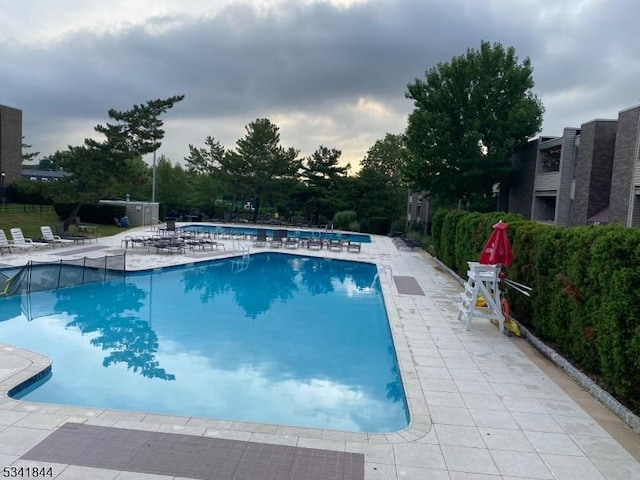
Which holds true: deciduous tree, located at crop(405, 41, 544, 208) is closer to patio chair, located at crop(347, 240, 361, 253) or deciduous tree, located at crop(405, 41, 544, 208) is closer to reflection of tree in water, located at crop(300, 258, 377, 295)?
patio chair, located at crop(347, 240, 361, 253)

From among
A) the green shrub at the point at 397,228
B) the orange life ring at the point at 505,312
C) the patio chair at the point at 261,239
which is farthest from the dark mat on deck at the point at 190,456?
the green shrub at the point at 397,228

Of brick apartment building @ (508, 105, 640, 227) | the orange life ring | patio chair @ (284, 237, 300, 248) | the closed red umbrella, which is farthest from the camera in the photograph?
patio chair @ (284, 237, 300, 248)

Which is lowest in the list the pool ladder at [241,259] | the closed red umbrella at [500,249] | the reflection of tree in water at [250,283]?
the reflection of tree in water at [250,283]

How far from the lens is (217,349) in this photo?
32.6 ft

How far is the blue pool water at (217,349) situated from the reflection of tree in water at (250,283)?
11 cm

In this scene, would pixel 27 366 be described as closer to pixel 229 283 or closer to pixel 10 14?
pixel 229 283

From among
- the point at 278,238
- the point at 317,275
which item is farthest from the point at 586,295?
the point at 278,238

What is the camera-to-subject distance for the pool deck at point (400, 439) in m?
4.60

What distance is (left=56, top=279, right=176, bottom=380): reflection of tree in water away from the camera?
9133mm

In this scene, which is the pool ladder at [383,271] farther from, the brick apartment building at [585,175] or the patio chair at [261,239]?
the brick apartment building at [585,175]

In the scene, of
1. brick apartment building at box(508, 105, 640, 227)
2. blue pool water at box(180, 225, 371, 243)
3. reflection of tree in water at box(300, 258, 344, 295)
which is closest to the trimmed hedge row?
reflection of tree in water at box(300, 258, 344, 295)

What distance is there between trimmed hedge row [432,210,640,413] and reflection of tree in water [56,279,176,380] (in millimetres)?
6764

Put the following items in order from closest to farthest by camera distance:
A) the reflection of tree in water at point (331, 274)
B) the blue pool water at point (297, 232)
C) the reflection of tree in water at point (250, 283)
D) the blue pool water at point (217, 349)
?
the blue pool water at point (217, 349)
the reflection of tree in water at point (250, 283)
the reflection of tree in water at point (331, 274)
the blue pool water at point (297, 232)

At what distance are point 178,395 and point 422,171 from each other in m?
25.8
